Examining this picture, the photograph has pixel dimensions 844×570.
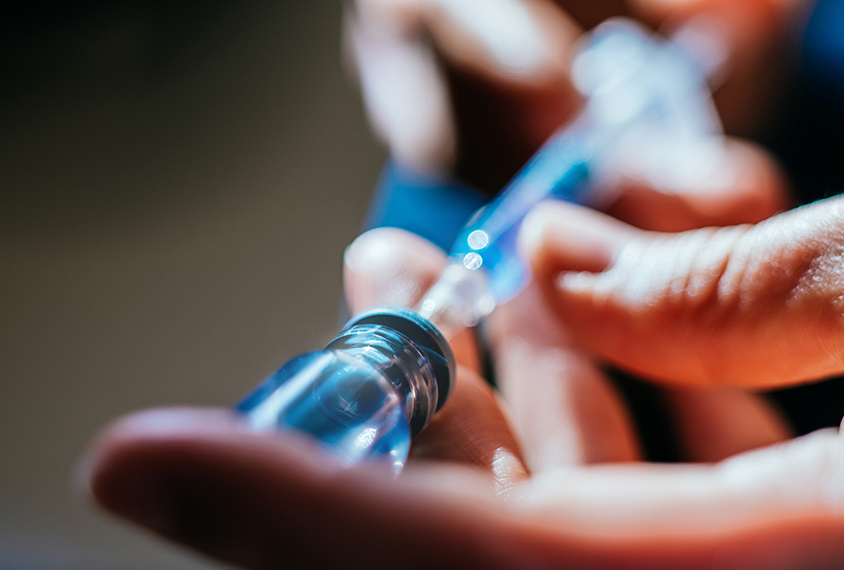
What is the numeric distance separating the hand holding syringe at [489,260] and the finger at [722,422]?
0.17 metres

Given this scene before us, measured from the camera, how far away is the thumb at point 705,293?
28cm

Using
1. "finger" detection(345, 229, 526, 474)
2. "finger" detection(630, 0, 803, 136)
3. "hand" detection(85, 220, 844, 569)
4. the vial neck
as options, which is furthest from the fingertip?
"finger" detection(630, 0, 803, 136)

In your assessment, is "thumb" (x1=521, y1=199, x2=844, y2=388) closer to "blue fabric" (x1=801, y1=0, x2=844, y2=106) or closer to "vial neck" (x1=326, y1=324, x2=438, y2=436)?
"vial neck" (x1=326, y1=324, x2=438, y2=436)

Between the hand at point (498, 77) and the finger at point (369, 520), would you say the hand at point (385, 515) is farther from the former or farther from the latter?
the hand at point (498, 77)

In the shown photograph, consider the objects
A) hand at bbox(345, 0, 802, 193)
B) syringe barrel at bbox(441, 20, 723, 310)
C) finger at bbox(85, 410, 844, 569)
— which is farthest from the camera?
hand at bbox(345, 0, 802, 193)

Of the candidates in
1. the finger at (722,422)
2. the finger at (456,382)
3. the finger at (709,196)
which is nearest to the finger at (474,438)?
the finger at (456,382)

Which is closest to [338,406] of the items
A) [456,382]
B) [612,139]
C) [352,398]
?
[352,398]

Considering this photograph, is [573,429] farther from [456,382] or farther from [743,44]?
[743,44]

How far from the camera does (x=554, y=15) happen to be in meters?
0.80

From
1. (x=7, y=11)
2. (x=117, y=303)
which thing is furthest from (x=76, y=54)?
(x=117, y=303)

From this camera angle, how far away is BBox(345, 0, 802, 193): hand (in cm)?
70

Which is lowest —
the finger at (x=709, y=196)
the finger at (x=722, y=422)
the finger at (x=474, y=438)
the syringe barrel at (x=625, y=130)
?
the finger at (x=722, y=422)

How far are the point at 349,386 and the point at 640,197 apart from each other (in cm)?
49

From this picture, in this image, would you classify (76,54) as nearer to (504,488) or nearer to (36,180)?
(36,180)
